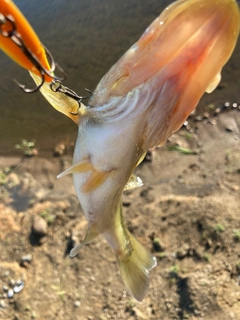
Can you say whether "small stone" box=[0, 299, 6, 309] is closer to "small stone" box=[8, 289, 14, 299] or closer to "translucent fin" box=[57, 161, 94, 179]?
"small stone" box=[8, 289, 14, 299]

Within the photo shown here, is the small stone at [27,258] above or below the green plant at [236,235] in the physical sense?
above

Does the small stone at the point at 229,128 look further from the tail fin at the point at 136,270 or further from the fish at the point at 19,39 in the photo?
the fish at the point at 19,39

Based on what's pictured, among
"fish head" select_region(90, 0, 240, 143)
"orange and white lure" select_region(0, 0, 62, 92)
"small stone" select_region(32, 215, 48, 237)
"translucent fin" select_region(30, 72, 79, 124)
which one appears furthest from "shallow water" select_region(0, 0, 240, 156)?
"orange and white lure" select_region(0, 0, 62, 92)

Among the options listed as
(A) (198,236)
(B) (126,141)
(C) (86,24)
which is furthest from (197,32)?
(C) (86,24)

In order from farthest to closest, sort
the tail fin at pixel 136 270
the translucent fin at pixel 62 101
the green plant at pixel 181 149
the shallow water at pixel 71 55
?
1. the shallow water at pixel 71 55
2. the green plant at pixel 181 149
3. the tail fin at pixel 136 270
4. the translucent fin at pixel 62 101

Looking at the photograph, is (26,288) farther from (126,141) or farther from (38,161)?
(126,141)

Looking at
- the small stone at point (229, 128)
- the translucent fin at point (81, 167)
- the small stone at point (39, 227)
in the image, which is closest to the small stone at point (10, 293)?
the small stone at point (39, 227)
